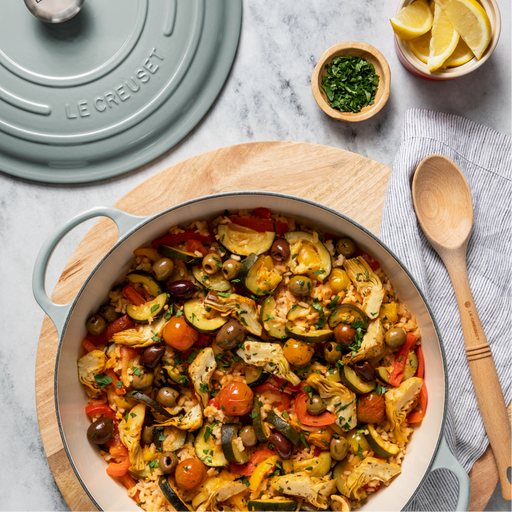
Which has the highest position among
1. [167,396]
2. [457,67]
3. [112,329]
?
[457,67]

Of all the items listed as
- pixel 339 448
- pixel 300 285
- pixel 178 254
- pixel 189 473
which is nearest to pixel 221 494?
→ pixel 189 473

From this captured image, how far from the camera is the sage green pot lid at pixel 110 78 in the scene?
3131 mm

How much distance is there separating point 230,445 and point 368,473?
76cm

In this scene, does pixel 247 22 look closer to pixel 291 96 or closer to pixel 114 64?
pixel 291 96

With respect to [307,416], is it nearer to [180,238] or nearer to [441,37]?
[180,238]

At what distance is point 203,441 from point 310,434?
61 cm

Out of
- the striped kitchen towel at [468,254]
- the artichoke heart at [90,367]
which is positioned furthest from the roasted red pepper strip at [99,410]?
the striped kitchen towel at [468,254]

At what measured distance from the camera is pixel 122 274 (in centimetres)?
278

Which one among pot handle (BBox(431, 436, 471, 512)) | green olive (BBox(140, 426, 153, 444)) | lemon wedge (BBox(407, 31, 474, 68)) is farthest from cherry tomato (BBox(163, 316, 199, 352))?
lemon wedge (BBox(407, 31, 474, 68))

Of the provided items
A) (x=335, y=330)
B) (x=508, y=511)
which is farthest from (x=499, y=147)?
(x=508, y=511)

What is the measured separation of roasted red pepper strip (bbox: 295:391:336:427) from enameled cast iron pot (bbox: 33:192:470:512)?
0.49 m

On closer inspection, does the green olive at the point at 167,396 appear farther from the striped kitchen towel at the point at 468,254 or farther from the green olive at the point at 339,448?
the striped kitchen towel at the point at 468,254

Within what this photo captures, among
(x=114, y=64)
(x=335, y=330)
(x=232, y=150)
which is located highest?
(x=114, y=64)

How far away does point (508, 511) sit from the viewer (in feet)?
10.1
